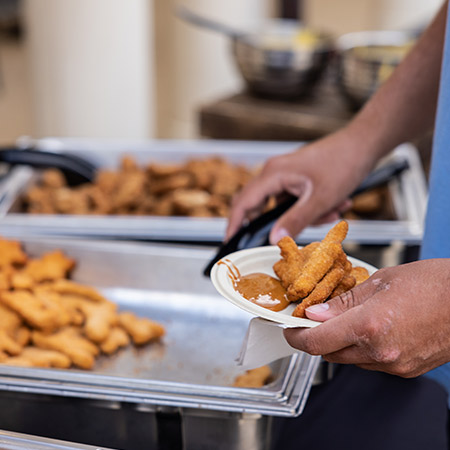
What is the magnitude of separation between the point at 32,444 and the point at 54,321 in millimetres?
493

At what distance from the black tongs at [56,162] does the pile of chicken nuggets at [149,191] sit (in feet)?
0.09

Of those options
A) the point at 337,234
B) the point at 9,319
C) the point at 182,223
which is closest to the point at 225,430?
the point at 337,234

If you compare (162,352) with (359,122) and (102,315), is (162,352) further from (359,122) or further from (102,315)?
(359,122)

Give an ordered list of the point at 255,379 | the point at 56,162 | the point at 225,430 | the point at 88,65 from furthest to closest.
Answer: the point at 88,65
the point at 56,162
the point at 255,379
the point at 225,430

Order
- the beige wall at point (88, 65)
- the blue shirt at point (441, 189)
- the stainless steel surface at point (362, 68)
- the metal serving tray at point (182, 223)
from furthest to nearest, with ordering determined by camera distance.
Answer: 1. the beige wall at point (88, 65)
2. the stainless steel surface at point (362, 68)
3. the metal serving tray at point (182, 223)
4. the blue shirt at point (441, 189)

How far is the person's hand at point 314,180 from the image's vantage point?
1.11 metres

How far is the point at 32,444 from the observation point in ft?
2.49

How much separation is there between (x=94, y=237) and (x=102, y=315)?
386 mm

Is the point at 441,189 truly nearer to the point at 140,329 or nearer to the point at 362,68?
the point at 140,329

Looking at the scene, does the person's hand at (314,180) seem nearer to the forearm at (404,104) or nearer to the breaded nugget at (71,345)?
the forearm at (404,104)

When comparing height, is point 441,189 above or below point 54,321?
above

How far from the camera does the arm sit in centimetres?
111


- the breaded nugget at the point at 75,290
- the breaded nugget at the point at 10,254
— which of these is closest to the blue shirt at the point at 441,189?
the breaded nugget at the point at 75,290

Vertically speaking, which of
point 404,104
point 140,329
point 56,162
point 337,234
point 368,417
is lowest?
point 368,417
